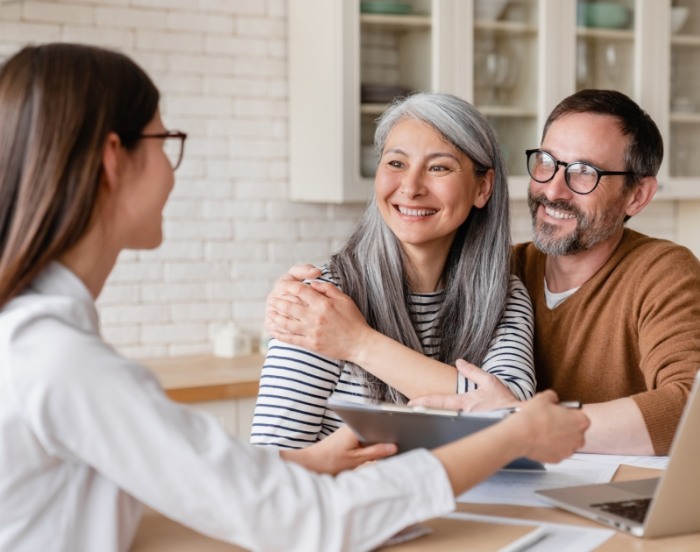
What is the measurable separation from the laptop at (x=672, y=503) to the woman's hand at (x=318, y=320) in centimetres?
68

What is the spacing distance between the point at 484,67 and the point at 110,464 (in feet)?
10.1

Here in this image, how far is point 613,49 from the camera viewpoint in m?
4.21

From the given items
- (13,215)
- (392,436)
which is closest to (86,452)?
(13,215)

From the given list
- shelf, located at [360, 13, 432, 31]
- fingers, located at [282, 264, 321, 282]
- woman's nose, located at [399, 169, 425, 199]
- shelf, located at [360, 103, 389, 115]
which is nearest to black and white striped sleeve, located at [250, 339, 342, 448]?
fingers, located at [282, 264, 321, 282]

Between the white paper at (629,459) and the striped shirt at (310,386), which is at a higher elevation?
the striped shirt at (310,386)

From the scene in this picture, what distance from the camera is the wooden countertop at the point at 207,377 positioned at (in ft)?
10.7

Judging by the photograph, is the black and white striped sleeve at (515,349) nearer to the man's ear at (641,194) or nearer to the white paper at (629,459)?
the white paper at (629,459)

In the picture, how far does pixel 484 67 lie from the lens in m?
3.94

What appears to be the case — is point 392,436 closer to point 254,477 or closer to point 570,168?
point 254,477

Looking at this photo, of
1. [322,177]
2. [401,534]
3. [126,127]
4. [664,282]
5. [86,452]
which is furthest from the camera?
[322,177]

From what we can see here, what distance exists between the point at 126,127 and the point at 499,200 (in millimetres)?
1270

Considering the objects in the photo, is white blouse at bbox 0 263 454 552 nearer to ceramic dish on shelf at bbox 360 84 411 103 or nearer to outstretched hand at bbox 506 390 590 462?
outstretched hand at bbox 506 390 590 462

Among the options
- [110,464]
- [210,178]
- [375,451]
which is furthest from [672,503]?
[210,178]

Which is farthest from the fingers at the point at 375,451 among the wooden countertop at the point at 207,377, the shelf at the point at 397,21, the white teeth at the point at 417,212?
the shelf at the point at 397,21
